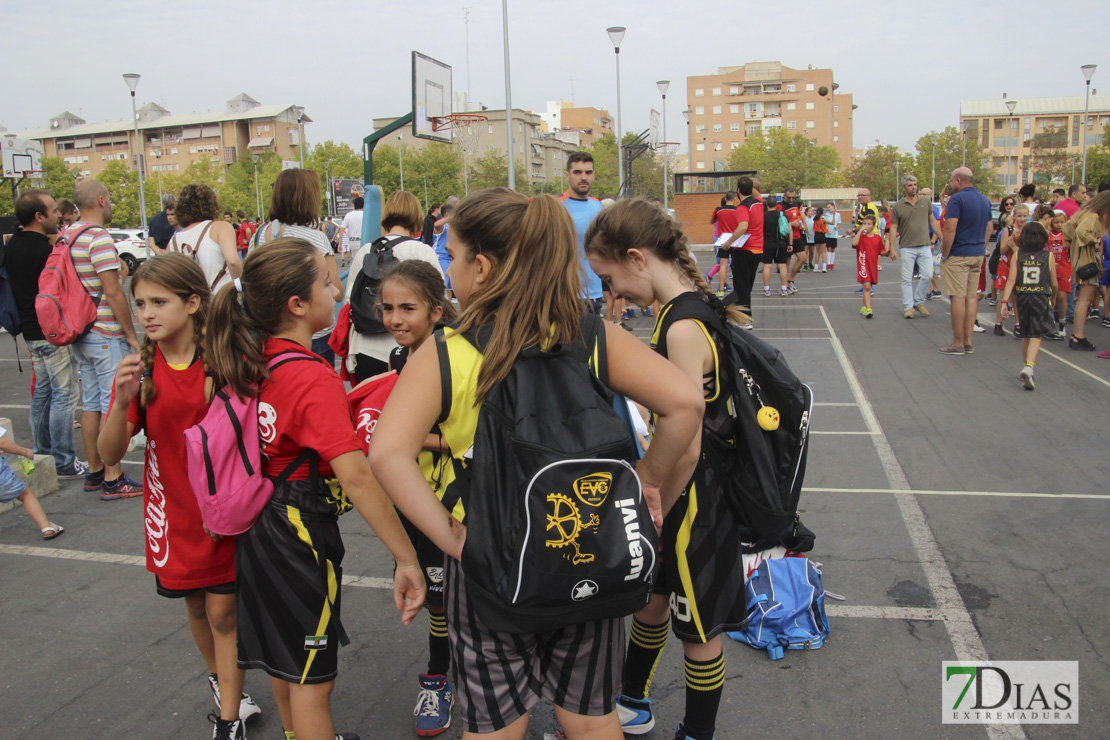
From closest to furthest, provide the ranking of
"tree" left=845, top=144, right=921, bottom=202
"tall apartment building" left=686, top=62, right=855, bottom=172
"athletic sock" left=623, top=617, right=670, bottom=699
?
1. "athletic sock" left=623, top=617, right=670, bottom=699
2. "tree" left=845, top=144, right=921, bottom=202
3. "tall apartment building" left=686, top=62, right=855, bottom=172

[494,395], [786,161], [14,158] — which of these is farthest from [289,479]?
[786,161]

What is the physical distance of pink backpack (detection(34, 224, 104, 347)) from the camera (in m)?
5.59

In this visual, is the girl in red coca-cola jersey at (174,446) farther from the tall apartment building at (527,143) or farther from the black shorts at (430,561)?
the tall apartment building at (527,143)

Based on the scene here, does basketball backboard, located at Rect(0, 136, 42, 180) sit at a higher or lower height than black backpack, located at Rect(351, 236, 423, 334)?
higher

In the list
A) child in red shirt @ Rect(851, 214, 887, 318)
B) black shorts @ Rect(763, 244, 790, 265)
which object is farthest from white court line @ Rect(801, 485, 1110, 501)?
black shorts @ Rect(763, 244, 790, 265)

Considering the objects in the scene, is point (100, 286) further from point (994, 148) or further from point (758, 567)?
point (994, 148)

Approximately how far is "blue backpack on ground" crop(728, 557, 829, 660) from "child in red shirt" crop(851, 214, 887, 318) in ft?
34.7

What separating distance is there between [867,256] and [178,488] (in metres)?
12.7

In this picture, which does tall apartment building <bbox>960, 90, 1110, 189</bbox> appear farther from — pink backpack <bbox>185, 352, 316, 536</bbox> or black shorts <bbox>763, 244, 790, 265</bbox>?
pink backpack <bbox>185, 352, 316, 536</bbox>

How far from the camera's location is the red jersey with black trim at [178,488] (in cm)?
269

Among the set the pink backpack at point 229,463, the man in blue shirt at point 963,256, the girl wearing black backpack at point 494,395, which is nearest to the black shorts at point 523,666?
the girl wearing black backpack at point 494,395

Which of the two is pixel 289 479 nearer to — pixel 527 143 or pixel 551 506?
pixel 551 506

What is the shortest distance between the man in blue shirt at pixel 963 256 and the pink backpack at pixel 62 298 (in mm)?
9301

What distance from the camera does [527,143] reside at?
107688 millimetres
